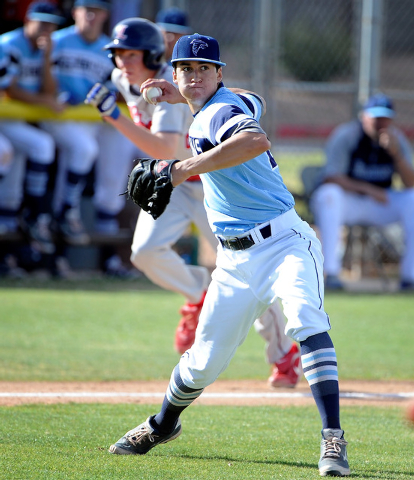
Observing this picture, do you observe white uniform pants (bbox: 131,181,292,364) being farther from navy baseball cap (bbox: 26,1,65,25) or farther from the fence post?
the fence post

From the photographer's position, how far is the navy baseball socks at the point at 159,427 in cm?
345

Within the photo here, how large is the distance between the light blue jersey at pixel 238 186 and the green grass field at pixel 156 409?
1028 mm

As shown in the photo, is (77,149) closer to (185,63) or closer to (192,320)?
(192,320)

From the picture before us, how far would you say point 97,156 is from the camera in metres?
9.16

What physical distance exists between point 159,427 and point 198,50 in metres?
1.66

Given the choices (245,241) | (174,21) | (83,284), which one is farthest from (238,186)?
(83,284)

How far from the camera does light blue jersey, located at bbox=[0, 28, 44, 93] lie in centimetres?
840

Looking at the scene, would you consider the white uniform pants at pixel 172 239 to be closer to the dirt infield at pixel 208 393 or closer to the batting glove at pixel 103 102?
the dirt infield at pixel 208 393

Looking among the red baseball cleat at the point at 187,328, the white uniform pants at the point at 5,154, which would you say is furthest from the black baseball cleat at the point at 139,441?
the white uniform pants at the point at 5,154

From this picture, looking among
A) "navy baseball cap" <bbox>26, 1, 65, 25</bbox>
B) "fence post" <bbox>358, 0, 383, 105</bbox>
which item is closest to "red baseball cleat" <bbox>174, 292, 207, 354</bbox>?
"navy baseball cap" <bbox>26, 1, 65, 25</bbox>

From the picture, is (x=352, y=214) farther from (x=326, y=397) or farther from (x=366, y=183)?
(x=326, y=397)

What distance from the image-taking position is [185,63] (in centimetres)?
337

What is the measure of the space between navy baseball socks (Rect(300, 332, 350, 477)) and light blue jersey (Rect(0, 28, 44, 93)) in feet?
20.3

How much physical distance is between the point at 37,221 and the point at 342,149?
3580 millimetres
